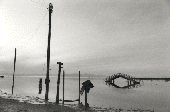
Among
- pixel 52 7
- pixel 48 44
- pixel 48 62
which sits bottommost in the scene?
pixel 48 62

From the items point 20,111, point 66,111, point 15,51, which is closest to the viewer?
point 20,111

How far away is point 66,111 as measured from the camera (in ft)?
58.5

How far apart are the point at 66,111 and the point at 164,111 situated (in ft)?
96.4

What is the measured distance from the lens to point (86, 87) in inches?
909

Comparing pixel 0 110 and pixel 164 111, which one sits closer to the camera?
pixel 0 110

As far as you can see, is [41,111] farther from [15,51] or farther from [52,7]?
[15,51]

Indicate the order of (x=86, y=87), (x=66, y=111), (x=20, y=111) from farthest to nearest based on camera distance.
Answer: (x=86, y=87), (x=66, y=111), (x=20, y=111)

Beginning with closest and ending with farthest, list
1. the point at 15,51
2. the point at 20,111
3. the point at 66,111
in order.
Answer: the point at 20,111
the point at 66,111
the point at 15,51

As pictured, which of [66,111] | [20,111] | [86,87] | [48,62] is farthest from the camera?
[48,62]

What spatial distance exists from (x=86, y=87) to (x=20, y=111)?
837 centimetres

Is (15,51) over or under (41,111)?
over

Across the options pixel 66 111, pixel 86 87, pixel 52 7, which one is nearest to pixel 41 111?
pixel 66 111

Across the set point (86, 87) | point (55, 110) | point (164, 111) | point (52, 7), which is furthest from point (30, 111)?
point (164, 111)

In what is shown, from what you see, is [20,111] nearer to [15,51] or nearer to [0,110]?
[0,110]
